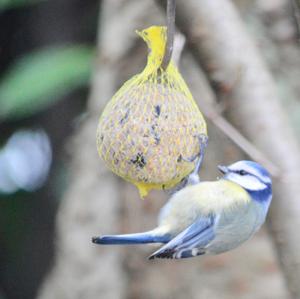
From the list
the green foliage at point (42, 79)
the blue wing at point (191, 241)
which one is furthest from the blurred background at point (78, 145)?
the blue wing at point (191, 241)

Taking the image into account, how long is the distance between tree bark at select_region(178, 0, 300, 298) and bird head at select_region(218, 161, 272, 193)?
0.33ft

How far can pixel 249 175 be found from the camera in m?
2.48

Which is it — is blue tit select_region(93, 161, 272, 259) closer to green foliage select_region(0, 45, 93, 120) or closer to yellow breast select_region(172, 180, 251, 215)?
yellow breast select_region(172, 180, 251, 215)

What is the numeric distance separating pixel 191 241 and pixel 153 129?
0.33 metres

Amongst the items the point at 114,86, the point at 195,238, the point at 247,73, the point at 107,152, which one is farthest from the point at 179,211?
the point at 114,86

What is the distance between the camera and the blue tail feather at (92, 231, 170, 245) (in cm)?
224

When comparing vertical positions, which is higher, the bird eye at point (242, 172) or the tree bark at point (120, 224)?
the bird eye at point (242, 172)

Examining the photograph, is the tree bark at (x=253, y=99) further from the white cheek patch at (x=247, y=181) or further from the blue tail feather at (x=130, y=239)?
the blue tail feather at (x=130, y=239)

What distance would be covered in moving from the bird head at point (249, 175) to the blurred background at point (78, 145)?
0.78 metres

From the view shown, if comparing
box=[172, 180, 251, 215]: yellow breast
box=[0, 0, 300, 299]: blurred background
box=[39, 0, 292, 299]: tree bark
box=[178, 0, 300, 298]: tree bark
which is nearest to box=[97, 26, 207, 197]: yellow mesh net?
box=[172, 180, 251, 215]: yellow breast

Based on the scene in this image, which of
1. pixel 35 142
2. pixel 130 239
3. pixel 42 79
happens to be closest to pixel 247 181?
pixel 130 239

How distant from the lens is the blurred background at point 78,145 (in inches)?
158

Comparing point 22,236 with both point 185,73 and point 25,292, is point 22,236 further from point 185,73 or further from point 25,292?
point 185,73

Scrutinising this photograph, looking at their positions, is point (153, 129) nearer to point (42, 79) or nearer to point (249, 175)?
point (249, 175)
